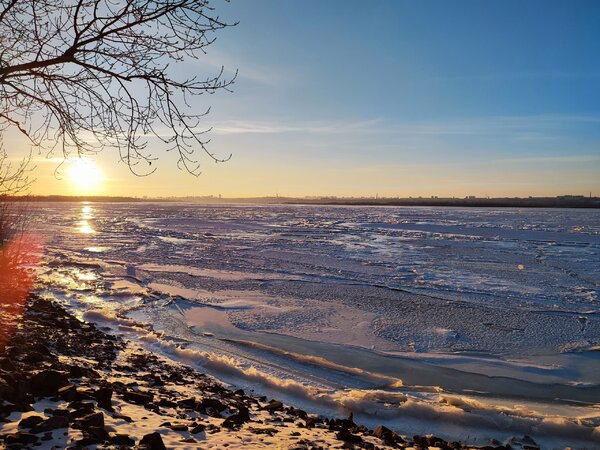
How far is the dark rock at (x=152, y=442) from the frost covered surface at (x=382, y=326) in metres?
2.53

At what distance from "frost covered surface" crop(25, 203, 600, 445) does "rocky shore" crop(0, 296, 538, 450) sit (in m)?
0.60

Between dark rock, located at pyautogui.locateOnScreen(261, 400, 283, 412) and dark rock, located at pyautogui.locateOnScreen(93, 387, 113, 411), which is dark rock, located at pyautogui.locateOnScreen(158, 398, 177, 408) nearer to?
dark rock, located at pyautogui.locateOnScreen(93, 387, 113, 411)

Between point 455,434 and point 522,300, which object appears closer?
point 455,434

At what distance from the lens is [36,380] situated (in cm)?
412

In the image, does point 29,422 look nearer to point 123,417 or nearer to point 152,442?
point 123,417

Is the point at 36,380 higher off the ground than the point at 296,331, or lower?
higher

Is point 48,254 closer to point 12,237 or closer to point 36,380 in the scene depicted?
point 12,237

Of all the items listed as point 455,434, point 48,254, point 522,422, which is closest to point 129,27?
point 455,434

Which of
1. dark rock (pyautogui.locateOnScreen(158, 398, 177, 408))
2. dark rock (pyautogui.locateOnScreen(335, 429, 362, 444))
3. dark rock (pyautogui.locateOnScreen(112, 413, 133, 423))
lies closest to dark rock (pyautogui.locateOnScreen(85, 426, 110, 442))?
dark rock (pyautogui.locateOnScreen(112, 413, 133, 423))

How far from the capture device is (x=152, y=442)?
11.2ft

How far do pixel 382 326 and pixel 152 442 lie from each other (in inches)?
248

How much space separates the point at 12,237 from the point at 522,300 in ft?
40.0

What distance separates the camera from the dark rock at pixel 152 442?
11.1ft

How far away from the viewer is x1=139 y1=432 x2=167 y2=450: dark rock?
3.38 m
